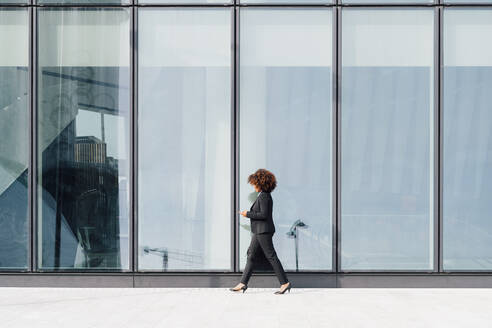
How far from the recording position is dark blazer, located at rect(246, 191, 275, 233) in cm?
824

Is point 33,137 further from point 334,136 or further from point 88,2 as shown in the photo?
point 334,136

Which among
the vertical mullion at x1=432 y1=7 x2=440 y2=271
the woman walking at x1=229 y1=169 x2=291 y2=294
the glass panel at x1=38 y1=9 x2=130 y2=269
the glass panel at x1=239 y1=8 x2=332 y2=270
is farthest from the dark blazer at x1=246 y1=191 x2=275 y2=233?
the vertical mullion at x1=432 y1=7 x2=440 y2=271

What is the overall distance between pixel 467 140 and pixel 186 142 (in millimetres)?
5073

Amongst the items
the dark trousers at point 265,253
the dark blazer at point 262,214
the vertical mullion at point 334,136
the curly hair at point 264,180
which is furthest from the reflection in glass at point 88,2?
the dark trousers at point 265,253

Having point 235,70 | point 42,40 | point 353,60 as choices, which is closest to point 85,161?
point 42,40

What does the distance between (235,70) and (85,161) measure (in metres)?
A: 3.19

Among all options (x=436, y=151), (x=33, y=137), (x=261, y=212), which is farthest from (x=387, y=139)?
(x=33, y=137)

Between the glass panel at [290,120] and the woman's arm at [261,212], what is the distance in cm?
76

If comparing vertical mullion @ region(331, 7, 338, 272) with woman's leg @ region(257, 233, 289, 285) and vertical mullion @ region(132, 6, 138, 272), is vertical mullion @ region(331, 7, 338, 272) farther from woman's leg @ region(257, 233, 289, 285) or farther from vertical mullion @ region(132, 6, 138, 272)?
vertical mullion @ region(132, 6, 138, 272)

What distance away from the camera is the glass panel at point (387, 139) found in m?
9.00

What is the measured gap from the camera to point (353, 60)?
9102 mm

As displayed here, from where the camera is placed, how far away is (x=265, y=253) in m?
8.27

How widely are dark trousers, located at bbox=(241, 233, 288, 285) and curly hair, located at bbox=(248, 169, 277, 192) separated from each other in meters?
0.78
